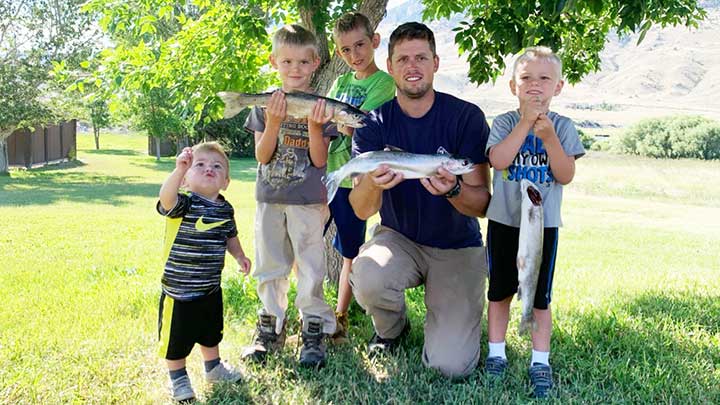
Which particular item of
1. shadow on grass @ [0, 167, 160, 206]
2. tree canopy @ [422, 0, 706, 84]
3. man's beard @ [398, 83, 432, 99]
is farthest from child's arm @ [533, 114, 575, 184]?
shadow on grass @ [0, 167, 160, 206]

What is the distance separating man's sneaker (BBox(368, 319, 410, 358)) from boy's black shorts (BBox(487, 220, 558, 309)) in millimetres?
818

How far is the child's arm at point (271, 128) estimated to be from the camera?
12.2 ft

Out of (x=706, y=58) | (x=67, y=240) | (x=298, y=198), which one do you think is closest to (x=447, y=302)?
(x=298, y=198)

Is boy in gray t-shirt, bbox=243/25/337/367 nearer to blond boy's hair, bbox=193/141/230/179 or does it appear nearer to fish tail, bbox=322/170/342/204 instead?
blond boy's hair, bbox=193/141/230/179

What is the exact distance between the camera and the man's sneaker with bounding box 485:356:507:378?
3.82 metres

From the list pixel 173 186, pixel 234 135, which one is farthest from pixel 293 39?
pixel 234 135

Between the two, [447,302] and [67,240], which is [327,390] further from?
[67,240]

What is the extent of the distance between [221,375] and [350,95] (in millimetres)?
2250

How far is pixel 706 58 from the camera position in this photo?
147875mm

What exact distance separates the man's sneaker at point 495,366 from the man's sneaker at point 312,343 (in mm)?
1104

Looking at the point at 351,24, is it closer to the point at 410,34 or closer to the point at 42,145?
the point at 410,34

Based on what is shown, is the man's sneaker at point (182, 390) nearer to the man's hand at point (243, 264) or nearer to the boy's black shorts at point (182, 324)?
the boy's black shorts at point (182, 324)

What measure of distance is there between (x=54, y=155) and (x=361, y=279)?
39033 mm

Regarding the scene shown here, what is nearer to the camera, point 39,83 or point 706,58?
point 39,83
